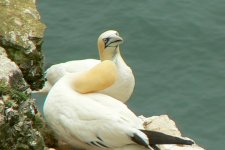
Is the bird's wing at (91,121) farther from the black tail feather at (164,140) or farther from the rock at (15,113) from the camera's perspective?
the rock at (15,113)

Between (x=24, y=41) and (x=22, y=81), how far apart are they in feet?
2.99

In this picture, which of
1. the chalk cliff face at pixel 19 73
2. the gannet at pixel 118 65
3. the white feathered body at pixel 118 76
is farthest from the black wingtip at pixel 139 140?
the gannet at pixel 118 65

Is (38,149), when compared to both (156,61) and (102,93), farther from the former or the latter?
(156,61)

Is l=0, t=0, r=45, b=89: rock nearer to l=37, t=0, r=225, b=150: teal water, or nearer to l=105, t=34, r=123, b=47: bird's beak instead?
l=105, t=34, r=123, b=47: bird's beak

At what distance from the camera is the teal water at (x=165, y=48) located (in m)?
17.2

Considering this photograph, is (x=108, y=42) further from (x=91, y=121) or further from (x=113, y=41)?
(x=91, y=121)

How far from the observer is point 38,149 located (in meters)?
7.18

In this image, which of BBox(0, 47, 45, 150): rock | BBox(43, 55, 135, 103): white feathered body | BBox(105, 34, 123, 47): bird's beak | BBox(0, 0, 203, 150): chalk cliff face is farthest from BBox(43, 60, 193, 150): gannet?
BBox(105, 34, 123, 47): bird's beak

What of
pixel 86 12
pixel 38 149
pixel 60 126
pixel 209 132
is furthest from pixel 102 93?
pixel 86 12

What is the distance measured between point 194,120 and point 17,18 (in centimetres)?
860

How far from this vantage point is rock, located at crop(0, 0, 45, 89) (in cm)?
834

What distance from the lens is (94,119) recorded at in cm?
840

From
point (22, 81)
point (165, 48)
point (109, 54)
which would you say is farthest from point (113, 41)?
point (165, 48)

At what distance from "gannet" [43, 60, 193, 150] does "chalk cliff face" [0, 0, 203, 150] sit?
0.54 ft
